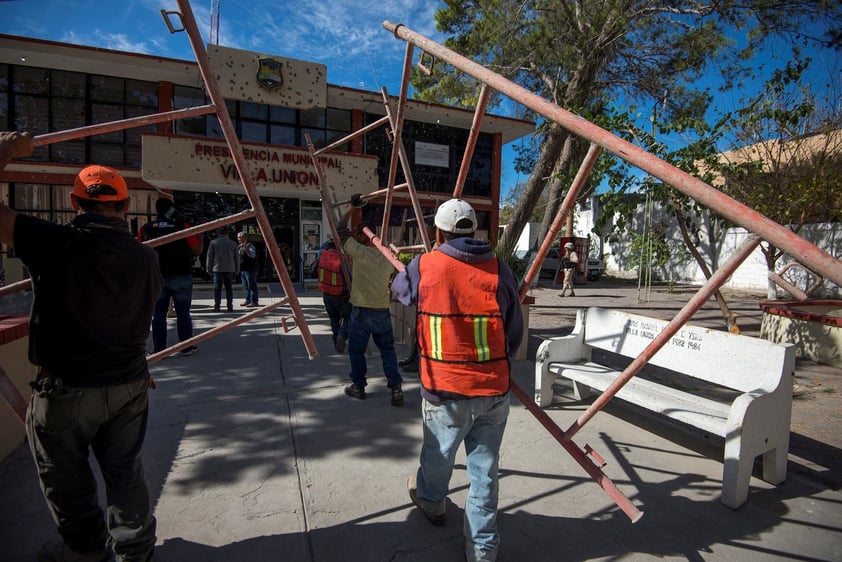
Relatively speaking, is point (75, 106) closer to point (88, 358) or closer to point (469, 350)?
point (88, 358)

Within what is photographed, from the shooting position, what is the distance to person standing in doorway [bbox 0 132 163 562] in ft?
5.60

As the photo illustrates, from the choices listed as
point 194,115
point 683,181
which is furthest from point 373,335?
point 683,181

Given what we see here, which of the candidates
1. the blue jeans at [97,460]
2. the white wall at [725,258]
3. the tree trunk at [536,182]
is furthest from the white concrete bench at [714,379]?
the white wall at [725,258]

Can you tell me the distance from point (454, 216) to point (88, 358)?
5.18ft

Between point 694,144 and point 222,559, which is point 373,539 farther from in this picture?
point 694,144

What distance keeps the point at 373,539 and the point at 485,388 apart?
991mm

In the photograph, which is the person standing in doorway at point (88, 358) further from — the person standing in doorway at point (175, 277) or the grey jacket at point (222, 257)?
the grey jacket at point (222, 257)

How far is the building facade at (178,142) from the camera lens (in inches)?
458

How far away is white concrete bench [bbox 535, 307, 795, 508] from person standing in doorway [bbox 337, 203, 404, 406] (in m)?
1.35

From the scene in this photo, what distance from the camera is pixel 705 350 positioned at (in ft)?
11.3

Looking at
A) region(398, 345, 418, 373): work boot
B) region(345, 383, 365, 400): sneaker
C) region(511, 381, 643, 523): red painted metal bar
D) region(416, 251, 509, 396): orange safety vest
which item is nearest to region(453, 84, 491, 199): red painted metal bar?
region(416, 251, 509, 396): orange safety vest

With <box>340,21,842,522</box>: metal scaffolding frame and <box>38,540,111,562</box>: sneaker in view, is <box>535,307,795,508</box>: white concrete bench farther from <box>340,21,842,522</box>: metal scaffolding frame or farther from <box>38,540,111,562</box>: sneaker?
<box>38,540,111,562</box>: sneaker

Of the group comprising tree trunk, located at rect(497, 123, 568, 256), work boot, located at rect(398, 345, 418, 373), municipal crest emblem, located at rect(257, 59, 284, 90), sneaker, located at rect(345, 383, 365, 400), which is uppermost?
municipal crest emblem, located at rect(257, 59, 284, 90)

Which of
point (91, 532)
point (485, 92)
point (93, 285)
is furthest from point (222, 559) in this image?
point (485, 92)
